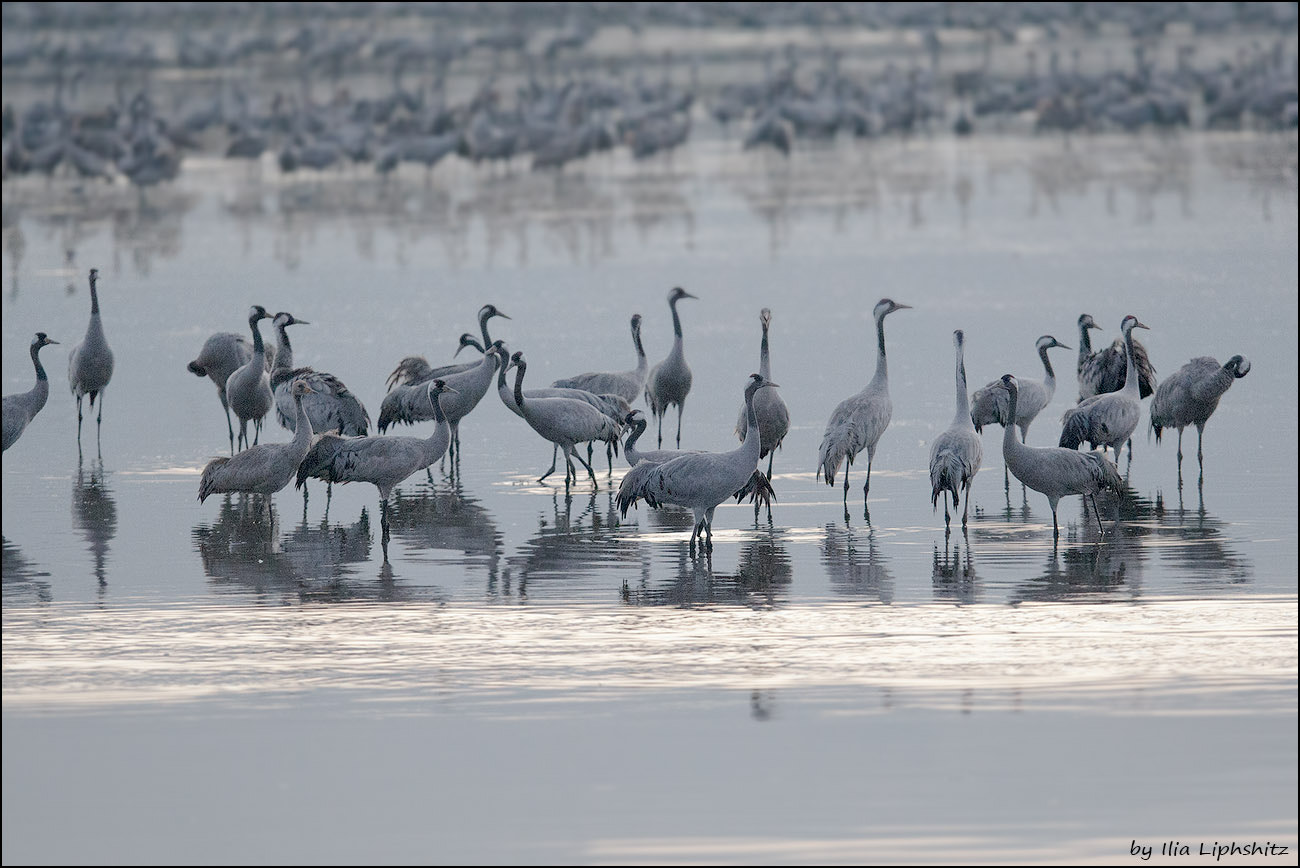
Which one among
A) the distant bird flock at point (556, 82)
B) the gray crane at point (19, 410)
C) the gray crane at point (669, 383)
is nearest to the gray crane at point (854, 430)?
the gray crane at point (669, 383)

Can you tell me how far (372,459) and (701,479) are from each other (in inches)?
82.0

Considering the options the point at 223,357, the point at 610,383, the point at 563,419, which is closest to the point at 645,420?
the point at 563,419

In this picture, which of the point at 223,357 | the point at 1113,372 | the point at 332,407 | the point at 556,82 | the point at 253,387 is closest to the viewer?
the point at 332,407

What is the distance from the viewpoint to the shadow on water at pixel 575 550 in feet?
33.5

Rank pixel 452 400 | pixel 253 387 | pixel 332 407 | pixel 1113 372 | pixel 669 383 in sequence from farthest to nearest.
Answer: pixel 669 383, pixel 253 387, pixel 1113 372, pixel 452 400, pixel 332 407

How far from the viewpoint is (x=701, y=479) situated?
1068cm

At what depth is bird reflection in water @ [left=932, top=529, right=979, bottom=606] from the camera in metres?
9.66

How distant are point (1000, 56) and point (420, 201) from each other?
89.7 ft

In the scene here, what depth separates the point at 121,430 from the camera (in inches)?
599

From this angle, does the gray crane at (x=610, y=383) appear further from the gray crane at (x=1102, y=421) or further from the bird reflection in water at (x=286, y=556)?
the gray crane at (x=1102, y=421)

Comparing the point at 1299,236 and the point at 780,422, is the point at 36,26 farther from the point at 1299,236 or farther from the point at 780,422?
the point at 780,422

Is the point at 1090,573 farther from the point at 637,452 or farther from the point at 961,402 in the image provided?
the point at 637,452

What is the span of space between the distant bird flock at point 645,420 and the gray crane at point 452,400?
0.01m

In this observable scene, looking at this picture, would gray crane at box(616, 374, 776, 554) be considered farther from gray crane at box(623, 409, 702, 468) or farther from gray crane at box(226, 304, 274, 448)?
gray crane at box(226, 304, 274, 448)
